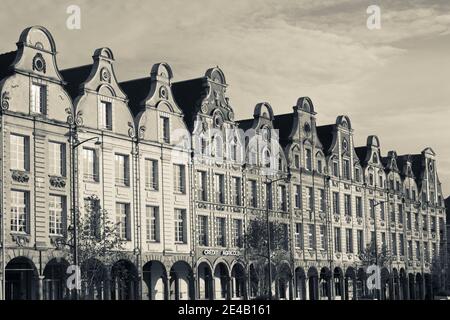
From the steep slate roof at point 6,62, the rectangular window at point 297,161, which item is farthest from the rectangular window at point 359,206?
the steep slate roof at point 6,62

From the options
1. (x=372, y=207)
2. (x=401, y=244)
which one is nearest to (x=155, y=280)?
(x=372, y=207)

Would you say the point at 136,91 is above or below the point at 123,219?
above

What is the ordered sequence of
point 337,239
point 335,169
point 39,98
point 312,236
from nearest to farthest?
point 39,98, point 312,236, point 337,239, point 335,169

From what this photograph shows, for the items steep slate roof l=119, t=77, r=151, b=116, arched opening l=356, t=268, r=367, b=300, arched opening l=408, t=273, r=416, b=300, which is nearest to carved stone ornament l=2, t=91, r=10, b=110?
steep slate roof l=119, t=77, r=151, b=116

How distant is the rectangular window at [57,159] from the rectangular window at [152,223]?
322 inches

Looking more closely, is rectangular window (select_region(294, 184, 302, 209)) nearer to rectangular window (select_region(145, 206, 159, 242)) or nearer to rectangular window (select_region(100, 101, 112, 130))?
rectangular window (select_region(145, 206, 159, 242))

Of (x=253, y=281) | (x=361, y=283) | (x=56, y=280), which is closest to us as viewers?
(x=56, y=280)

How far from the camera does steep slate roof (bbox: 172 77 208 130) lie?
210 ft

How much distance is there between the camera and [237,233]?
6719cm

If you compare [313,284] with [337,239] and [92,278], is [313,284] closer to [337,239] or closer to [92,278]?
[337,239]

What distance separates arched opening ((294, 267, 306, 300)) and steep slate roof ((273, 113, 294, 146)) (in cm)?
1060

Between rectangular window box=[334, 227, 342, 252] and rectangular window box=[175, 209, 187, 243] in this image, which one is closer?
rectangular window box=[175, 209, 187, 243]

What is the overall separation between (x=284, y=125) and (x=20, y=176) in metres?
33.7
